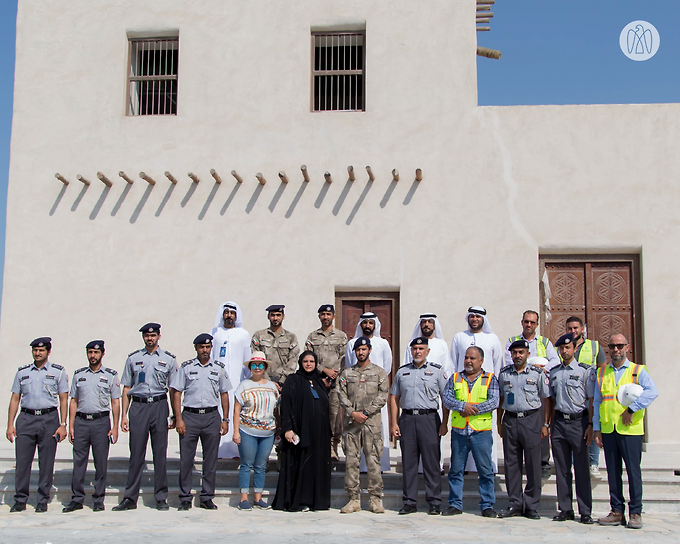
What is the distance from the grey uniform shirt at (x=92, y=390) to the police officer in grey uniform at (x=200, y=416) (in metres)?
0.73

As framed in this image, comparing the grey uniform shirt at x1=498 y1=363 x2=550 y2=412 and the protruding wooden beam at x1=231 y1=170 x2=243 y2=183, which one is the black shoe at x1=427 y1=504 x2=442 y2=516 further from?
the protruding wooden beam at x1=231 y1=170 x2=243 y2=183

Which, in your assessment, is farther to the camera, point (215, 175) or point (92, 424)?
point (215, 175)

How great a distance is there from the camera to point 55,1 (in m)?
13.0

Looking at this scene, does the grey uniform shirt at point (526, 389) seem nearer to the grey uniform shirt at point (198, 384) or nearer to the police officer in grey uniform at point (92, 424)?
the grey uniform shirt at point (198, 384)

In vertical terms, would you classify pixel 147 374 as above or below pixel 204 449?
above

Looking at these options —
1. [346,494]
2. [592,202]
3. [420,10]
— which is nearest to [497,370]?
[346,494]

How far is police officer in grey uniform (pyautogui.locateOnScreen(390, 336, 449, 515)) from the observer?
27.9 ft

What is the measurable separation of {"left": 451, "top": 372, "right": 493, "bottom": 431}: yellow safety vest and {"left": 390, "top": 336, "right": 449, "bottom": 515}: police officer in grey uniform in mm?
208

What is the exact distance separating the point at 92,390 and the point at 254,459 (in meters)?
1.97

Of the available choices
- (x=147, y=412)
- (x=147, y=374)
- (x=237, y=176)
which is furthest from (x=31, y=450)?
(x=237, y=176)

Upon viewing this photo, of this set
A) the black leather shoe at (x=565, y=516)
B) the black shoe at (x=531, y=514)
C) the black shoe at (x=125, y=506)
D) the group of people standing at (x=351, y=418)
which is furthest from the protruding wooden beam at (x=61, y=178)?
the black leather shoe at (x=565, y=516)

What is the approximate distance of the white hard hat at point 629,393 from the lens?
7859mm

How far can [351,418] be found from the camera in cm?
869

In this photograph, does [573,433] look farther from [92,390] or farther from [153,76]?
[153,76]
